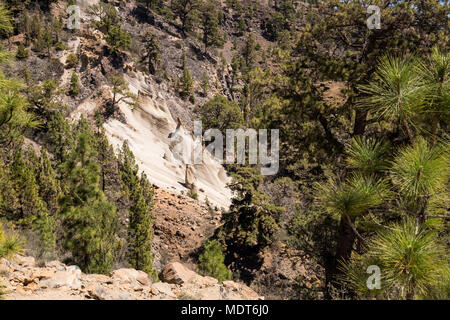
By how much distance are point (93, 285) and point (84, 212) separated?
392cm

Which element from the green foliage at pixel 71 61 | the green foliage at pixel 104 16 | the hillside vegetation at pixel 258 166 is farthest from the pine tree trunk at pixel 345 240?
the green foliage at pixel 104 16

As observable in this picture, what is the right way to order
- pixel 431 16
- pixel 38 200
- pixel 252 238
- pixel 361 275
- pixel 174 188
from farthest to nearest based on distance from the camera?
1. pixel 174 188
2. pixel 252 238
3. pixel 38 200
4. pixel 431 16
5. pixel 361 275

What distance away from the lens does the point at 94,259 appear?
871 centimetres

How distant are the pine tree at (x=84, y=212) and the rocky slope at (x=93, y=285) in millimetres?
2410

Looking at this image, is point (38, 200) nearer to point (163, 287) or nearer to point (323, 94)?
point (163, 287)

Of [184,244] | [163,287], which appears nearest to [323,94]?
[163,287]

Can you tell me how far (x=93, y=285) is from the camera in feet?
16.6

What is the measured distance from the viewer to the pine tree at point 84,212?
27.8 feet

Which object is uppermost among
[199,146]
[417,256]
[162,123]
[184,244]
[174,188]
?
[162,123]

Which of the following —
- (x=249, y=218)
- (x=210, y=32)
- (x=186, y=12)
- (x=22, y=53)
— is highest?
(x=186, y=12)

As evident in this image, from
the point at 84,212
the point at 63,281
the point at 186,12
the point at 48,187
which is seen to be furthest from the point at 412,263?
the point at 186,12

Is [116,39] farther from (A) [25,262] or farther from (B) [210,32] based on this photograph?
(A) [25,262]

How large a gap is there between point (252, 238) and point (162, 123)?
19.6 metres

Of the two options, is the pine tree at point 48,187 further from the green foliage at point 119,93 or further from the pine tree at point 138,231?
the green foliage at point 119,93
